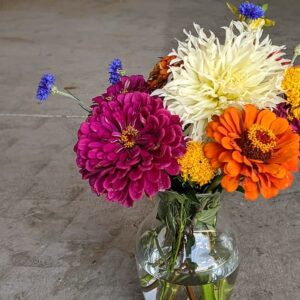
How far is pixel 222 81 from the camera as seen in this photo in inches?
23.5

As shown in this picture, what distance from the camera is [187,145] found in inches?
24.2

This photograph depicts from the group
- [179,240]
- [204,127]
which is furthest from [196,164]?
[179,240]

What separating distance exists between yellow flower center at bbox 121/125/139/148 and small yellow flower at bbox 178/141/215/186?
59 millimetres

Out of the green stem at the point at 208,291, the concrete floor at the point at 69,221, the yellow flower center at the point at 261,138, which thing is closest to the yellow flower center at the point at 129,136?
the yellow flower center at the point at 261,138

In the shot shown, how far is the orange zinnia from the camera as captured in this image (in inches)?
22.5

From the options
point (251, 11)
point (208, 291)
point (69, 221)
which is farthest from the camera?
point (69, 221)

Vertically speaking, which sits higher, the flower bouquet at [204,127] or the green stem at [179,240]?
the flower bouquet at [204,127]

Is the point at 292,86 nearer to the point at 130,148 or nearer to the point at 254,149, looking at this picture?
the point at 254,149

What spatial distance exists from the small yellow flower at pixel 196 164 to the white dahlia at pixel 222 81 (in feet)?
0.04

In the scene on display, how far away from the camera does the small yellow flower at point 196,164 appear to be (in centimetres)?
61

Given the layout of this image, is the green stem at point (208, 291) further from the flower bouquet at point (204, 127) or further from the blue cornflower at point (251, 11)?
the blue cornflower at point (251, 11)

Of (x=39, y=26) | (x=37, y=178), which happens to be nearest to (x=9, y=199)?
(x=37, y=178)

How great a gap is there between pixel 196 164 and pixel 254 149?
70 millimetres

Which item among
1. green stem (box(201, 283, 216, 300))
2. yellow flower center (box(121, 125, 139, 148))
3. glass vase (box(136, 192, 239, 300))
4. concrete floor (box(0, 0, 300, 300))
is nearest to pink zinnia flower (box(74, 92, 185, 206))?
yellow flower center (box(121, 125, 139, 148))
